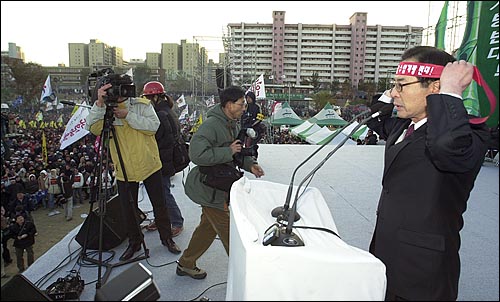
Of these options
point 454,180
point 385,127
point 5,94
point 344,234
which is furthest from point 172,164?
point 454,180

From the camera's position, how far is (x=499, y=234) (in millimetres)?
1074

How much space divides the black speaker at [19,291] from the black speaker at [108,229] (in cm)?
146

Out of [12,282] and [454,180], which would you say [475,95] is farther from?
[12,282]

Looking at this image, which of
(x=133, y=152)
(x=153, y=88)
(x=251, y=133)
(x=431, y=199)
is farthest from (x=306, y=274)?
(x=153, y=88)

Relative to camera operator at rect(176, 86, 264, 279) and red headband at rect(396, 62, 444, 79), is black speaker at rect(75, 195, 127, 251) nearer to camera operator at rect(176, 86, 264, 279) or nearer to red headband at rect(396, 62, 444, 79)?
camera operator at rect(176, 86, 264, 279)

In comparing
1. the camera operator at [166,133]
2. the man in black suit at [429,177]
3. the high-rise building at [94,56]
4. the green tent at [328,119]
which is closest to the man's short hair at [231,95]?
the high-rise building at [94,56]

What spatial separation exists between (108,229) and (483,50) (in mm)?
2870

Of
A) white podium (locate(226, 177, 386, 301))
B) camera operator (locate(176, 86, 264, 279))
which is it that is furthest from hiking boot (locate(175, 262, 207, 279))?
white podium (locate(226, 177, 386, 301))

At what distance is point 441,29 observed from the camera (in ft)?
4.97

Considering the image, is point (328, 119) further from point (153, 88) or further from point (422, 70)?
point (422, 70)

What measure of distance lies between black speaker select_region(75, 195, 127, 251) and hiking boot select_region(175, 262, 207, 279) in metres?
0.81

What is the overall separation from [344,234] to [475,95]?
7.98ft

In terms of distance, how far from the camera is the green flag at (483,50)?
1113 millimetres

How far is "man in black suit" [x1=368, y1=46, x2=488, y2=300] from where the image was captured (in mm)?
1136
